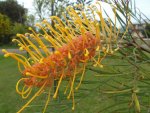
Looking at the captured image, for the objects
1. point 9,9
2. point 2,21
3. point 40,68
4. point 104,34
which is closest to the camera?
point 40,68

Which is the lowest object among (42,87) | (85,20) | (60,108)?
(60,108)

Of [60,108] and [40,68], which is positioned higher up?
[40,68]

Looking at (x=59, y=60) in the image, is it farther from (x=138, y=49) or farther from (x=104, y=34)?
(x=138, y=49)

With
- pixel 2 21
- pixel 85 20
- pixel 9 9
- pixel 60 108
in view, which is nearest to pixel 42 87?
pixel 85 20

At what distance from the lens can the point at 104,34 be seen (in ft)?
2.59

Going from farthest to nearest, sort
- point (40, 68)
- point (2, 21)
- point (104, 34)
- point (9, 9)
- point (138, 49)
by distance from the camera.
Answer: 1. point (9, 9)
2. point (2, 21)
3. point (138, 49)
4. point (104, 34)
5. point (40, 68)

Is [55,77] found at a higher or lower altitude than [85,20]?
lower

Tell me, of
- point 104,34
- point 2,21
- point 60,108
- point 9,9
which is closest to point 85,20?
point 104,34

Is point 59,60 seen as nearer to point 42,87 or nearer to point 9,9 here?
point 42,87

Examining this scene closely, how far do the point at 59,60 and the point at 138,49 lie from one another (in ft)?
0.92

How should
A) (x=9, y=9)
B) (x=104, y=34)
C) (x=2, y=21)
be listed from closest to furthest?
(x=104, y=34)
(x=2, y=21)
(x=9, y=9)

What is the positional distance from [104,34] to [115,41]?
0.10 feet

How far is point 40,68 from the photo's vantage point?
688 mm

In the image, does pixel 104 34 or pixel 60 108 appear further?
pixel 60 108
